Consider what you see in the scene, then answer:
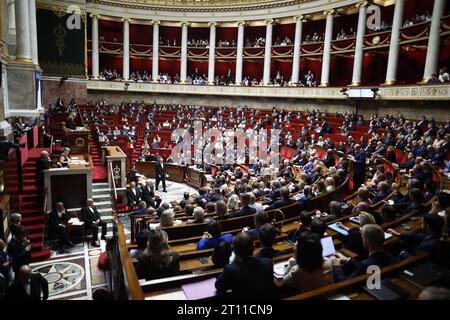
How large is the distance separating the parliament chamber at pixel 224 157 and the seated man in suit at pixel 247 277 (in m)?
0.01

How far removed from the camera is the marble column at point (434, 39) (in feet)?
48.5

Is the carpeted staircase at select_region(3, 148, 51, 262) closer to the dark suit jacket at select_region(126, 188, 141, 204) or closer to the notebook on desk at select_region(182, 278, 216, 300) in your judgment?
the dark suit jacket at select_region(126, 188, 141, 204)

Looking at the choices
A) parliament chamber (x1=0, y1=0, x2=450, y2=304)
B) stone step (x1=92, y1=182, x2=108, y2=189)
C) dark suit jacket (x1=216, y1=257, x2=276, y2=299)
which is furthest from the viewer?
stone step (x1=92, y1=182, x2=108, y2=189)

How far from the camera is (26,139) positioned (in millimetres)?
10617

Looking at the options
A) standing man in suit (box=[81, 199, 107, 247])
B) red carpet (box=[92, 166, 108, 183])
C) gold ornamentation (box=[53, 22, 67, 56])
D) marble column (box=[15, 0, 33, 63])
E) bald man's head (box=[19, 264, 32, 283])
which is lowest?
standing man in suit (box=[81, 199, 107, 247])

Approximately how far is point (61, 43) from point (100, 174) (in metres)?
13.5

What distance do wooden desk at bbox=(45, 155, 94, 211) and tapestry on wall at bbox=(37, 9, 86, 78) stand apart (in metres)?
14.7

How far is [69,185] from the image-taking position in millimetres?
9602

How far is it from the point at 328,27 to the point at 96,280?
21.3 metres

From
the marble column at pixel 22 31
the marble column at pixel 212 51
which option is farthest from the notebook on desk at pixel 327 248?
the marble column at pixel 212 51

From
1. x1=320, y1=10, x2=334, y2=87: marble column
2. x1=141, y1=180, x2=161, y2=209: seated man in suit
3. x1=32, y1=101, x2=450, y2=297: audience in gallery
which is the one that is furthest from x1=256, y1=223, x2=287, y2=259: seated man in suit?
x1=320, y1=10, x2=334, y2=87: marble column

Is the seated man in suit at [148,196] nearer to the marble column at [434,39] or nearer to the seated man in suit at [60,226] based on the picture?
the seated man in suit at [60,226]

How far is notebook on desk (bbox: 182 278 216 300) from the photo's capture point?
2.84 metres
